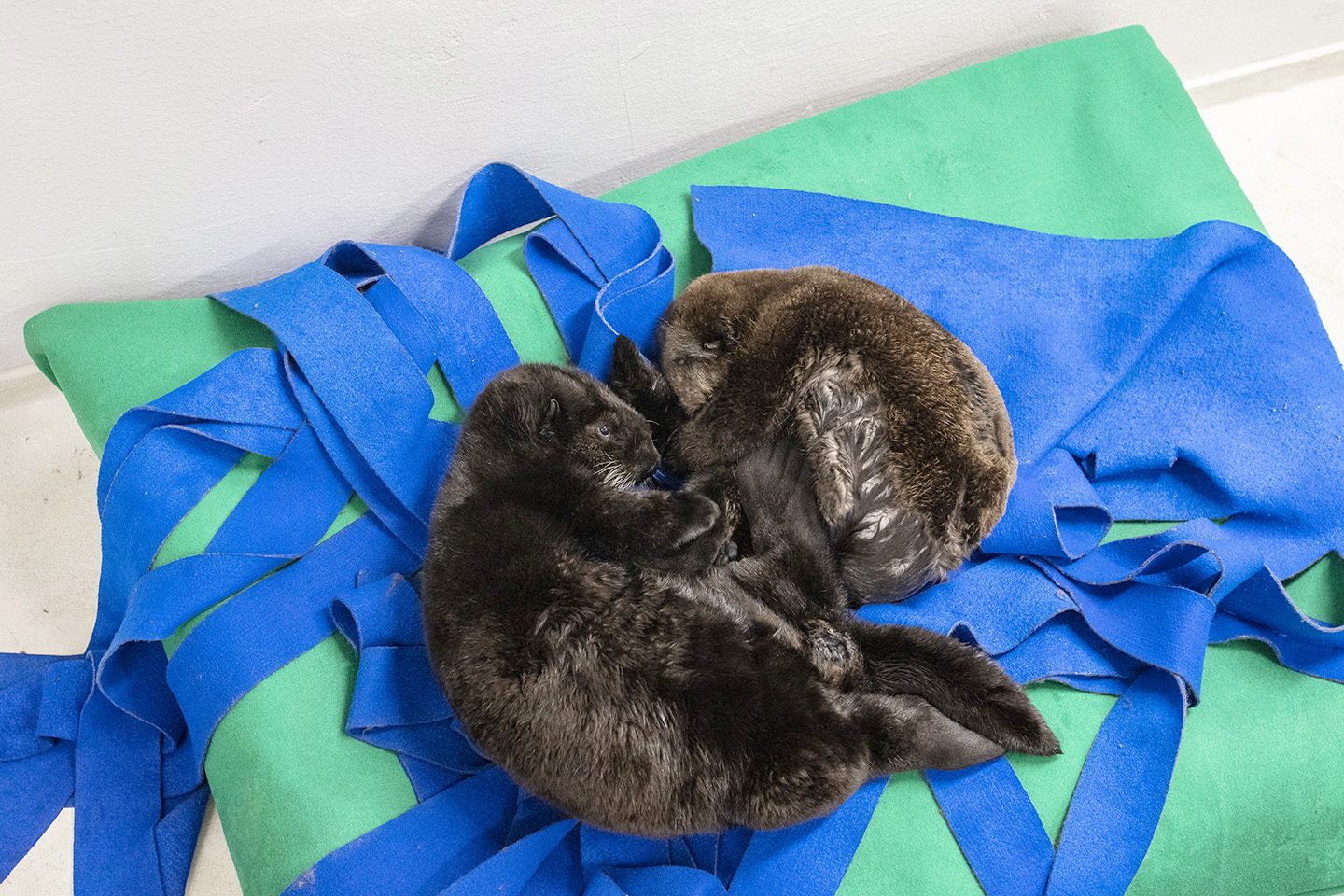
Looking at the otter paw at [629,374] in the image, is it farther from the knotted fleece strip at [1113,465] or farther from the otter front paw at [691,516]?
the knotted fleece strip at [1113,465]

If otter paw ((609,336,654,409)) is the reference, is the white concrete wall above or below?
above

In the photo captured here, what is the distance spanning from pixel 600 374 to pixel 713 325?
35 centimetres

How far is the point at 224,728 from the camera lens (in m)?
1.81

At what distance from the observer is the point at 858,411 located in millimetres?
1715

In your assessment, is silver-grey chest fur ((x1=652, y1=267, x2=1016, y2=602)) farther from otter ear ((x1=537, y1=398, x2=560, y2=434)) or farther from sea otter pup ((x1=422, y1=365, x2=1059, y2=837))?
otter ear ((x1=537, y1=398, x2=560, y2=434))

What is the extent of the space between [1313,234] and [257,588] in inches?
129

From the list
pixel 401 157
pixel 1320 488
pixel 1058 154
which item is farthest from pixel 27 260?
pixel 1320 488

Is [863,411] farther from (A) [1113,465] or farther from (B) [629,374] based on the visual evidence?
(A) [1113,465]

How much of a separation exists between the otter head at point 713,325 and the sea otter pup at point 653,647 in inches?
5.6

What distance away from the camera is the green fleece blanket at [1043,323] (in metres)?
1.78

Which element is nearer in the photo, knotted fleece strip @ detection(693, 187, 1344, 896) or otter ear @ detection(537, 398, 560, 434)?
otter ear @ detection(537, 398, 560, 434)

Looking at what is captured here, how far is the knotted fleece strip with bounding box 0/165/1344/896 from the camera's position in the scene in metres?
1.77

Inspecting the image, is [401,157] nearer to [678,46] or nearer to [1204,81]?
[678,46]

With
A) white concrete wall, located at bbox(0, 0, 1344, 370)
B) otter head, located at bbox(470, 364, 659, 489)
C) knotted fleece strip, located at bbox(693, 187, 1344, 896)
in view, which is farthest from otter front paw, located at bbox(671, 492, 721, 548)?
white concrete wall, located at bbox(0, 0, 1344, 370)
